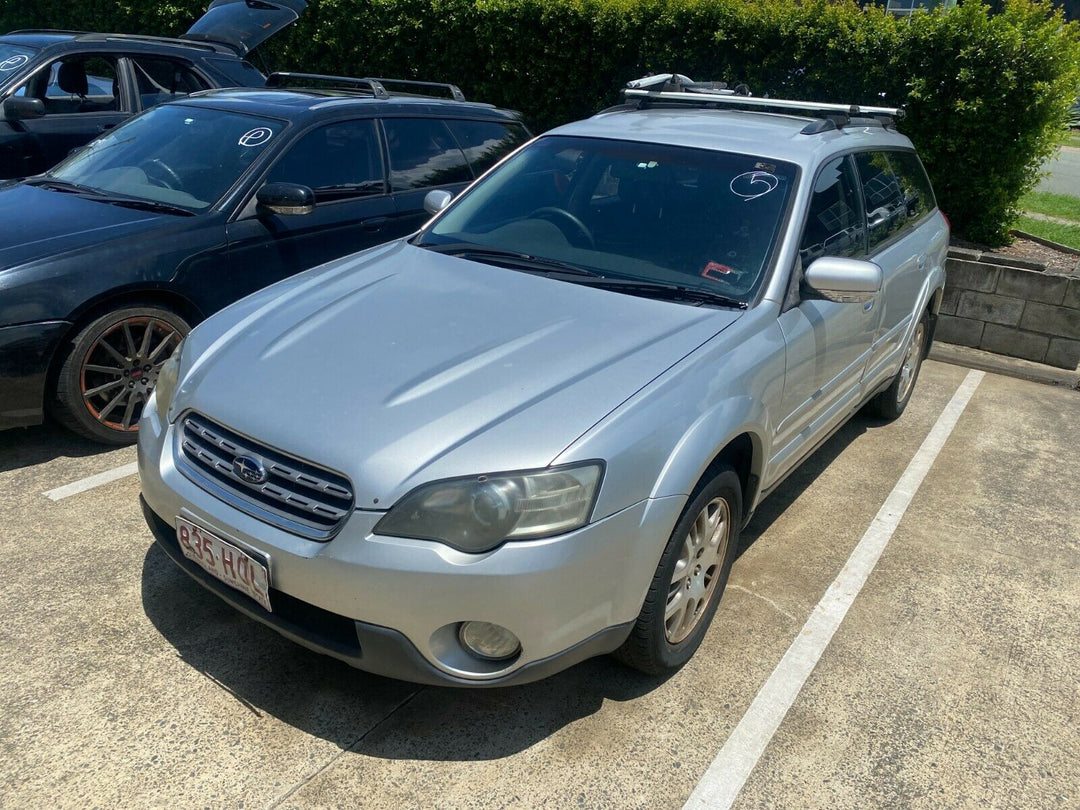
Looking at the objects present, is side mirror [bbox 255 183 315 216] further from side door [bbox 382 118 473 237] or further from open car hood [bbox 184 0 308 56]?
open car hood [bbox 184 0 308 56]

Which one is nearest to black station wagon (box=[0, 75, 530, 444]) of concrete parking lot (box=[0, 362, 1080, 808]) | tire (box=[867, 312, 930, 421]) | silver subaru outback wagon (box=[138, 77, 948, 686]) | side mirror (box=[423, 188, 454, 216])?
concrete parking lot (box=[0, 362, 1080, 808])

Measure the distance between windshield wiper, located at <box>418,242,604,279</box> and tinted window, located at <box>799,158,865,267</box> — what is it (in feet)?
2.86

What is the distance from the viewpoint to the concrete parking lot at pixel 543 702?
8.27ft

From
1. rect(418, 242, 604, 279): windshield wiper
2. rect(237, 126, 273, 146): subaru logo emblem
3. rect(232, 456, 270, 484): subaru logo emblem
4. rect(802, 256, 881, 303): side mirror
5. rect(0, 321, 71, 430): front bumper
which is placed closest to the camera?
rect(232, 456, 270, 484): subaru logo emblem

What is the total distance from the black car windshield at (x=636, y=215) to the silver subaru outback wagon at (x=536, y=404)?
1 centimetres

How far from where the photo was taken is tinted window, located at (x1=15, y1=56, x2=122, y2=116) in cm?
647

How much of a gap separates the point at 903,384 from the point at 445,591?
405 cm

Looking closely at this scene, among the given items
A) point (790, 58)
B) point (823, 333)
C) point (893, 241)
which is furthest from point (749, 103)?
point (790, 58)

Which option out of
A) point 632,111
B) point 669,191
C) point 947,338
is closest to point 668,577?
point 669,191

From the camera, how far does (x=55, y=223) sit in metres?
4.24

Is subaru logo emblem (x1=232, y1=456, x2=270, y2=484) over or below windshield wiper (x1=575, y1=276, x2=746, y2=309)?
below

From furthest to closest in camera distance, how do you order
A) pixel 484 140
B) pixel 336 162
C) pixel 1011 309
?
1. pixel 1011 309
2. pixel 484 140
3. pixel 336 162

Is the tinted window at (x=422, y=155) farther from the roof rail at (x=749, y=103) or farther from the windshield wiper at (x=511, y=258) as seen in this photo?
the windshield wiper at (x=511, y=258)

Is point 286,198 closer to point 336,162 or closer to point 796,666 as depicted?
point 336,162
